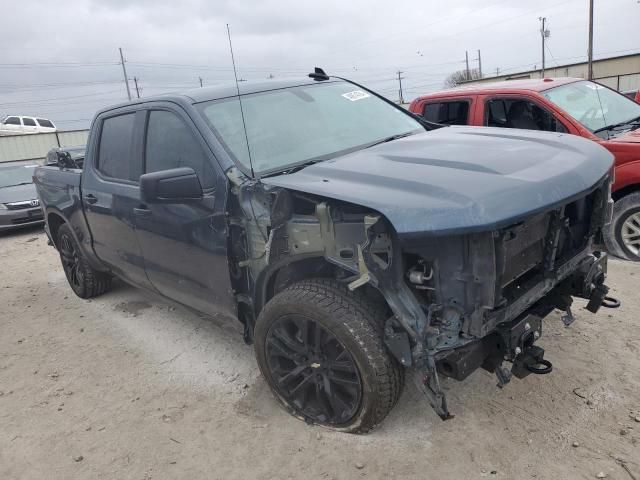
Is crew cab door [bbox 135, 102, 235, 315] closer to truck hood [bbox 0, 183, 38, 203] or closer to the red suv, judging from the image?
the red suv

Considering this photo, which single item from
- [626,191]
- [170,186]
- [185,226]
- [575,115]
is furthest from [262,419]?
[575,115]

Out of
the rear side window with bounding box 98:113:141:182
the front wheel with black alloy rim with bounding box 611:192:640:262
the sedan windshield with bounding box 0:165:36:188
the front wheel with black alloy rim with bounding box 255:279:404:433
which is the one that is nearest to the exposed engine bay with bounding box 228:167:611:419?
the front wheel with black alloy rim with bounding box 255:279:404:433

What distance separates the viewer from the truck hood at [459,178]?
213 centimetres

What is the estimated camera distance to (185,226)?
3.23 metres

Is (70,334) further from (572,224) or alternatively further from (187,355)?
(572,224)

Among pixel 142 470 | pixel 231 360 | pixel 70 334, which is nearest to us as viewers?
pixel 142 470

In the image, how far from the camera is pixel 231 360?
12.5 ft

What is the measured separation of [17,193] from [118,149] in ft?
24.9

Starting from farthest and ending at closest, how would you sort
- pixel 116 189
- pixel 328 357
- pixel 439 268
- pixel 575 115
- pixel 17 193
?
pixel 17 193, pixel 575 115, pixel 116 189, pixel 328 357, pixel 439 268

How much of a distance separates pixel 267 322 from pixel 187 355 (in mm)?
1399

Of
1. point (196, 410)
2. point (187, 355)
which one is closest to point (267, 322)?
point (196, 410)

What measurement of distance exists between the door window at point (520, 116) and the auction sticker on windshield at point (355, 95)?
2.23 meters

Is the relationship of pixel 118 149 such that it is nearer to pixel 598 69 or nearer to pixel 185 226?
pixel 185 226

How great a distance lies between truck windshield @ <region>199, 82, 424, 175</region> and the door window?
212cm
